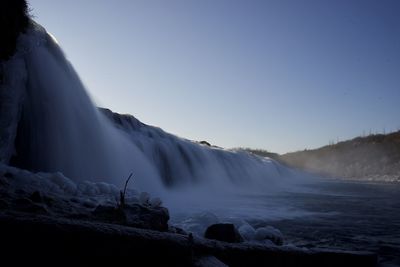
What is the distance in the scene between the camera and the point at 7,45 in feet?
26.0

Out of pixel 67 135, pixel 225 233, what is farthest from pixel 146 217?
pixel 67 135

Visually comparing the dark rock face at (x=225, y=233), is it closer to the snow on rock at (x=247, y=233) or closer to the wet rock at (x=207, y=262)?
the snow on rock at (x=247, y=233)

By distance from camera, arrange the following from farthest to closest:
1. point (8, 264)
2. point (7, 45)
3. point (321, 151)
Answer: point (321, 151) < point (7, 45) < point (8, 264)

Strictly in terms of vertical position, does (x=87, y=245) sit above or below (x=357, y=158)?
above

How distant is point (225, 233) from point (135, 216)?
119 cm

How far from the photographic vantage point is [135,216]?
4.41 metres

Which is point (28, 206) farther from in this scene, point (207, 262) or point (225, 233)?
point (225, 233)

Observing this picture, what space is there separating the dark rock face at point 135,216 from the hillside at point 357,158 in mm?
48281

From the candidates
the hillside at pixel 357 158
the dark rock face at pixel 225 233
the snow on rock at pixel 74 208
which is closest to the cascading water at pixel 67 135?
the snow on rock at pixel 74 208

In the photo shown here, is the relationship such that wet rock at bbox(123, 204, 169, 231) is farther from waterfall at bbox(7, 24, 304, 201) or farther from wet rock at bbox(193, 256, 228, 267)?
waterfall at bbox(7, 24, 304, 201)

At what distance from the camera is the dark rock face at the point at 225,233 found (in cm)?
467

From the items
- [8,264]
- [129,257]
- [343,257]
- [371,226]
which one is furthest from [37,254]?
[371,226]

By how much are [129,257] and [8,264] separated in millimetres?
776

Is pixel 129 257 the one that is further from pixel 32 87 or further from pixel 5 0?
pixel 32 87
